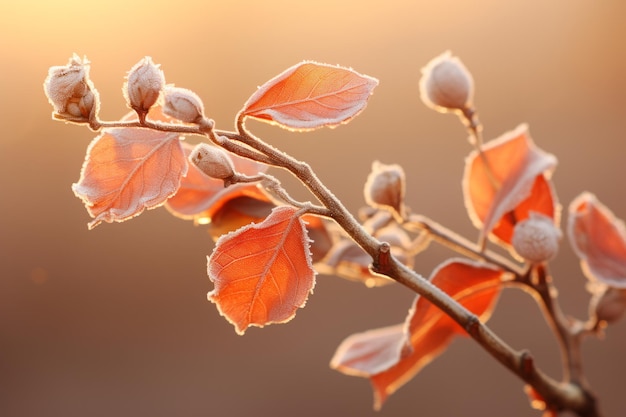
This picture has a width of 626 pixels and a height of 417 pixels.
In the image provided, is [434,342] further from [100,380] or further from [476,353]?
[100,380]

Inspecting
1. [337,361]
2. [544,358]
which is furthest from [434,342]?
[544,358]

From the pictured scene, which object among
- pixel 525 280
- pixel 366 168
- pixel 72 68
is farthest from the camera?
pixel 366 168

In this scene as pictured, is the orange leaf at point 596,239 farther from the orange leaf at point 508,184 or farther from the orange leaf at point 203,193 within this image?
the orange leaf at point 203,193

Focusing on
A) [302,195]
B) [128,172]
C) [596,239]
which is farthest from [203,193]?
[302,195]

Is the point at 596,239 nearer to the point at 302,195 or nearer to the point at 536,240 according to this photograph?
the point at 536,240

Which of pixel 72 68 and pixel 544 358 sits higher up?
pixel 72 68

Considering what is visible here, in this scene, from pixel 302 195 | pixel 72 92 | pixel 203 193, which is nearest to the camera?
pixel 72 92
